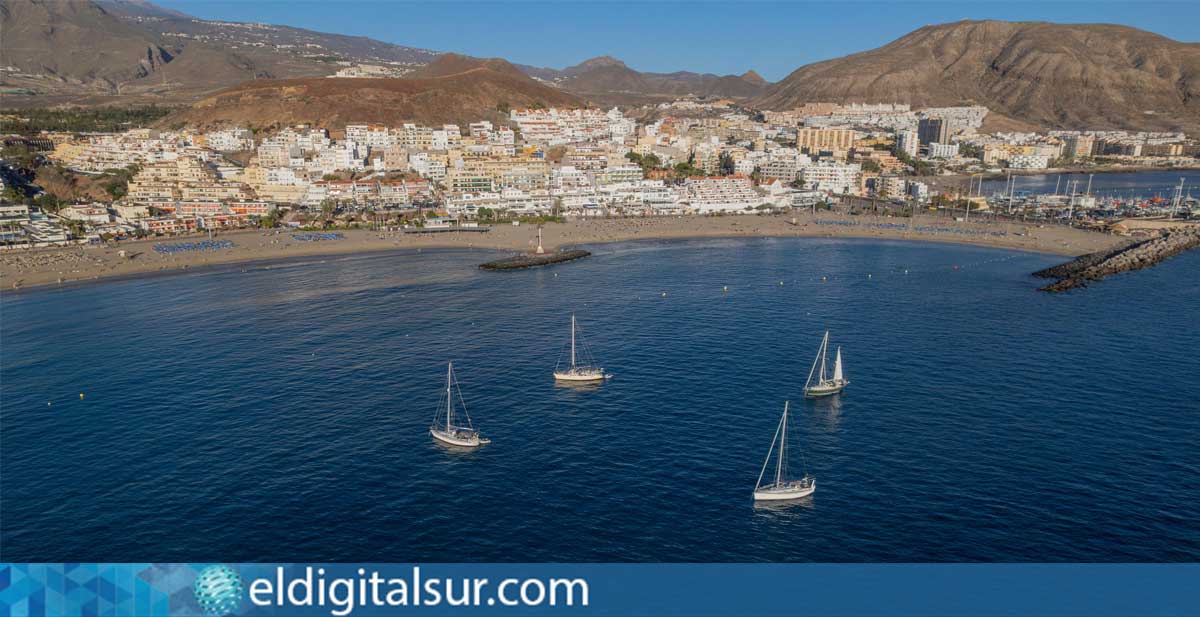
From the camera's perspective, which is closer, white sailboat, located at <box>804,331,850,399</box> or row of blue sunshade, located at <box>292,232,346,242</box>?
white sailboat, located at <box>804,331,850,399</box>

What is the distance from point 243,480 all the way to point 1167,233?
5550 inches

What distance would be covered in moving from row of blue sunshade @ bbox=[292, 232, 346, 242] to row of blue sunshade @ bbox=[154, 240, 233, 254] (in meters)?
10.4

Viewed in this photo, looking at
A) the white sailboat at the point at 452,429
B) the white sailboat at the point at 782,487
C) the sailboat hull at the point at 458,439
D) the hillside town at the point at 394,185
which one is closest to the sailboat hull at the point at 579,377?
the white sailboat at the point at 452,429

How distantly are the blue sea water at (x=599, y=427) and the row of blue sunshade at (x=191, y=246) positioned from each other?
927 inches

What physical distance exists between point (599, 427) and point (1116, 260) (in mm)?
83967

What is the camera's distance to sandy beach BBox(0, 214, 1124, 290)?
297 ft

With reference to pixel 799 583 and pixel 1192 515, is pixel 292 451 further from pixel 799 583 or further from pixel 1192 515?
pixel 1192 515

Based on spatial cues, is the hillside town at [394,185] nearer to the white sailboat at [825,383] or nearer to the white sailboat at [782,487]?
the white sailboat at [825,383]

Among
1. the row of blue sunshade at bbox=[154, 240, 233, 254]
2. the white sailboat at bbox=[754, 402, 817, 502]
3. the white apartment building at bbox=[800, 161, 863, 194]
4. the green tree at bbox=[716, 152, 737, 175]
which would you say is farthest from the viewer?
the green tree at bbox=[716, 152, 737, 175]

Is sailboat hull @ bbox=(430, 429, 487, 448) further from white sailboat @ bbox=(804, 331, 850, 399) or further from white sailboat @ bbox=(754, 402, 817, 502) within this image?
white sailboat @ bbox=(804, 331, 850, 399)

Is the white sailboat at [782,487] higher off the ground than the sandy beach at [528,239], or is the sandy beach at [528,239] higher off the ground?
the sandy beach at [528,239]

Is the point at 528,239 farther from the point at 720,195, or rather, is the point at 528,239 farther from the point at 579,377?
the point at 579,377

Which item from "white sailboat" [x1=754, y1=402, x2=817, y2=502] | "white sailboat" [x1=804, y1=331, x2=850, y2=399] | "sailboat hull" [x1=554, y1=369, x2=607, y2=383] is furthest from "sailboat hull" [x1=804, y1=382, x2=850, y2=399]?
"sailboat hull" [x1=554, y1=369, x2=607, y2=383]

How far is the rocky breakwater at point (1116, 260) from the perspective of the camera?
268ft
